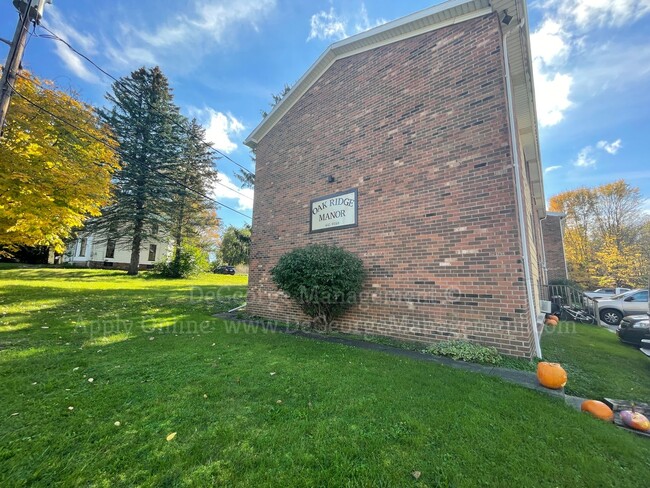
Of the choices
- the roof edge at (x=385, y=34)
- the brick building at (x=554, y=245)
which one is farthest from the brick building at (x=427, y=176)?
the brick building at (x=554, y=245)

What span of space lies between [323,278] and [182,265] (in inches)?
717

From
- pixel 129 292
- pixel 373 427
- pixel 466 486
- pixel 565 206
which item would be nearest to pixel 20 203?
pixel 129 292

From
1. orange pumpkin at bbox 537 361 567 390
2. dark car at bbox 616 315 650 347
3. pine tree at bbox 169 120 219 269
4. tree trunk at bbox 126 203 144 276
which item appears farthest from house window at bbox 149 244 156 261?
dark car at bbox 616 315 650 347

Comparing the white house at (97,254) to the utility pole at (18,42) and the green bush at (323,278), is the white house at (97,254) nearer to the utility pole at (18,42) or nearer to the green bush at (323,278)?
the utility pole at (18,42)

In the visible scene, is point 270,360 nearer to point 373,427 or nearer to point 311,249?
point 373,427

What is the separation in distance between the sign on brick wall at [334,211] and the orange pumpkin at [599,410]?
190 inches

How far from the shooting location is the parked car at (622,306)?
10164mm

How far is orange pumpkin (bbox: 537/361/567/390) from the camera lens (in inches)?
133

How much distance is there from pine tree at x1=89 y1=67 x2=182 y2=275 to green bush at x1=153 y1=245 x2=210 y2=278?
1.68 meters

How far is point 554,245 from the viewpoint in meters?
16.9

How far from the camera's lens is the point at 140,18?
7.12 m

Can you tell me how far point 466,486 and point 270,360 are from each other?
3197mm

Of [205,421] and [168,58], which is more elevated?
[168,58]

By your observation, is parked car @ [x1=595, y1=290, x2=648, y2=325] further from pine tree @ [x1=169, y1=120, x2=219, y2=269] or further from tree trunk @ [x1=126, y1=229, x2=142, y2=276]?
tree trunk @ [x1=126, y1=229, x2=142, y2=276]
